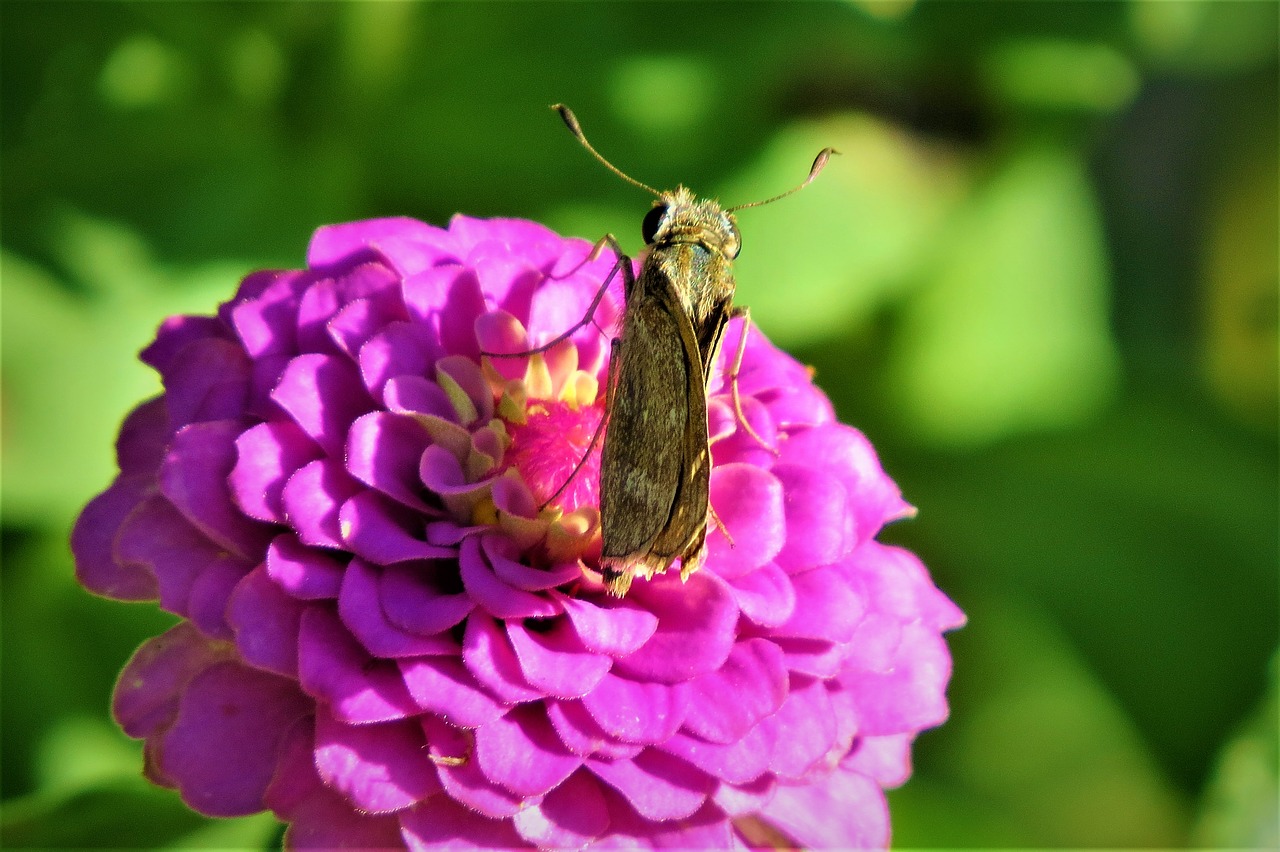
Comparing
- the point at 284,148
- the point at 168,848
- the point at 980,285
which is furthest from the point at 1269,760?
the point at 284,148

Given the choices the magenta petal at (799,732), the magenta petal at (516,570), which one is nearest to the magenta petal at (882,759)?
the magenta petal at (799,732)

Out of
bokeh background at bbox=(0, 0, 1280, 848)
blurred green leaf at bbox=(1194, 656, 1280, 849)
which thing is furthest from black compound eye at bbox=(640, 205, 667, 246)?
blurred green leaf at bbox=(1194, 656, 1280, 849)

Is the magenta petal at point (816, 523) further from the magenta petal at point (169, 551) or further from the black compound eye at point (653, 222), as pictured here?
the magenta petal at point (169, 551)

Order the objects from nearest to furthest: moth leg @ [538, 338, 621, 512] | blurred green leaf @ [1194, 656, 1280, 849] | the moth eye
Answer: moth leg @ [538, 338, 621, 512]
the moth eye
blurred green leaf @ [1194, 656, 1280, 849]

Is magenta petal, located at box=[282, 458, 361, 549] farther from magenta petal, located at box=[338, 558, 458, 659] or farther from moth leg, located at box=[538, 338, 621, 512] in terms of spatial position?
moth leg, located at box=[538, 338, 621, 512]

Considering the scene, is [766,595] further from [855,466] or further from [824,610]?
[855,466]
